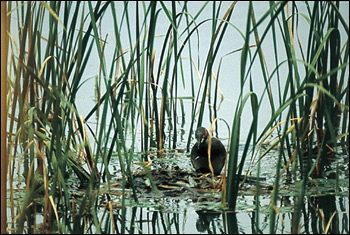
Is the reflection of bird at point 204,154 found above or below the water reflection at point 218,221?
above

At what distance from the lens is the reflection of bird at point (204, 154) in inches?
106

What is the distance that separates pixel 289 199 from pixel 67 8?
947 millimetres

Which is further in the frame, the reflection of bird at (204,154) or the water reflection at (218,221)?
the reflection of bird at (204,154)

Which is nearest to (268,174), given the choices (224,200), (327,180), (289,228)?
(327,180)

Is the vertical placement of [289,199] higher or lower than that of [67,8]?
lower

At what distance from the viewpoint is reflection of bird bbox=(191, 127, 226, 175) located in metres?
2.68

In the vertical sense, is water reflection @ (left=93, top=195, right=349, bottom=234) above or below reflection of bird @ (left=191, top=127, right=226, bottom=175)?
below

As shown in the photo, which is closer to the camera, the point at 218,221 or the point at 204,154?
the point at 218,221

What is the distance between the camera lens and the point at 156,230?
1.90 m

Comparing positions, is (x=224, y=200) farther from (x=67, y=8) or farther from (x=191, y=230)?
(x=67, y=8)

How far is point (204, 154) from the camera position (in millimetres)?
2680

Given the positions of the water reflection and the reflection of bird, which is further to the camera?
the reflection of bird

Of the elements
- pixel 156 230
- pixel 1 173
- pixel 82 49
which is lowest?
pixel 156 230

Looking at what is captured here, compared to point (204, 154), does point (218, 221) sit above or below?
below
